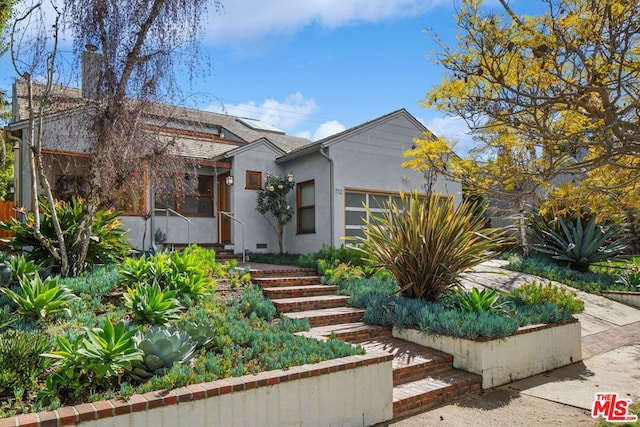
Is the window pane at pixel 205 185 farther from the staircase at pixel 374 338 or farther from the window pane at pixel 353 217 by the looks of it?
the staircase at pixel 374 338

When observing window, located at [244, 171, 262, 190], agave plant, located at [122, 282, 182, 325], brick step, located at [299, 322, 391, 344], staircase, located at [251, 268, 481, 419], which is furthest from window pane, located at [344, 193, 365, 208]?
agave plant, located at [122, 282, 182, 325]

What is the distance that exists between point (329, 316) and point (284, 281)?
6.31 feet

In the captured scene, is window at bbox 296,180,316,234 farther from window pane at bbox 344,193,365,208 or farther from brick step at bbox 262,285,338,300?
brick step at bbox 262,285,338,300

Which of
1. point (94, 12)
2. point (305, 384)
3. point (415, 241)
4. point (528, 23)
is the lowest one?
point (305, 384)

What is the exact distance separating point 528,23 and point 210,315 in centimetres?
563

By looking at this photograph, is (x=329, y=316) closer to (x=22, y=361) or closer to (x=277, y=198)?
(x=22, y=361)

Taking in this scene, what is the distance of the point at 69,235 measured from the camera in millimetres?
8109

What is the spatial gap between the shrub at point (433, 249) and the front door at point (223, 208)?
306 inches

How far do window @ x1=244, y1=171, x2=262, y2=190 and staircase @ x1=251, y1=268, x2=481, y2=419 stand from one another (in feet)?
17.5

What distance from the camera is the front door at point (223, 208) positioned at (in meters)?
15.1

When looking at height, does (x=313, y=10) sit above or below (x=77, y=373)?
above

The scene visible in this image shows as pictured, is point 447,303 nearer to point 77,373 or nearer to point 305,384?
point 305,384

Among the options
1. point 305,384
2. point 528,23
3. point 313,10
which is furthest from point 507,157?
point 305,384

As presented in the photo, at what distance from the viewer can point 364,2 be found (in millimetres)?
7227
